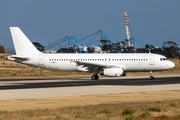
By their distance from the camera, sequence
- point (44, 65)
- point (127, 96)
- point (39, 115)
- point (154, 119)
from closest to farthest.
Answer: point (154, 119) → point (39, 115) → point (127, 96) → point (44, 65)

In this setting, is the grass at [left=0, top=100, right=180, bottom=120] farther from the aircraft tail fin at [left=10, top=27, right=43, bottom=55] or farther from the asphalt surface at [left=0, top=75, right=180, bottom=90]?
the aircraft tail fin at [left=10, top=27, right=43, bottom=55]

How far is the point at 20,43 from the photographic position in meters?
46.6

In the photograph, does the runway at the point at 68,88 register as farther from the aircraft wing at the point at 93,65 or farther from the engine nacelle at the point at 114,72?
the aircraft wing at the point at 93,65

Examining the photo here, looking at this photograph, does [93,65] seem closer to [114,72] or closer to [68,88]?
[114,72]

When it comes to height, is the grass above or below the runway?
below

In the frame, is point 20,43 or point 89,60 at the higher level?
point 20,43

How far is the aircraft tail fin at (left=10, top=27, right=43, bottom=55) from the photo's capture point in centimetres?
4650

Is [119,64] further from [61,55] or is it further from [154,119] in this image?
[154,119]

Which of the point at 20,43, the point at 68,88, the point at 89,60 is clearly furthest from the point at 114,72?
the point at 20,43

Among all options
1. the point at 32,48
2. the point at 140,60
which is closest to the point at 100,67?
the point at 140,60

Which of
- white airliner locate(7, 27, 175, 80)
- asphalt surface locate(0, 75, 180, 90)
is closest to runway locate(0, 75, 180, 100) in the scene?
asphalt surface locate(0, 75, 180, 90)

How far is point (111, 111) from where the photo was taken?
16.2m

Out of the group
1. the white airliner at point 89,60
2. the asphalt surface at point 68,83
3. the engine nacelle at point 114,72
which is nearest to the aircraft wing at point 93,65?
the white airliner at point 89,60

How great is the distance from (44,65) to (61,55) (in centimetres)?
313
